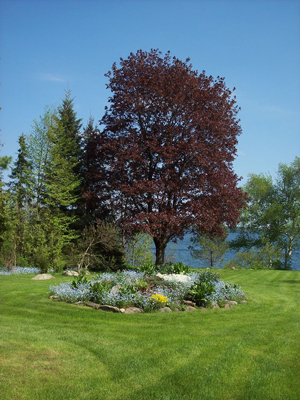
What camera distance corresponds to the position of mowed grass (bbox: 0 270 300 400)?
13.2 feet

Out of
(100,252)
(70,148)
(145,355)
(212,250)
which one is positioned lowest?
(145,355)

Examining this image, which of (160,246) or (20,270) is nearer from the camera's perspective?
(160,246)

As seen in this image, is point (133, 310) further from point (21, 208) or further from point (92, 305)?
point (21, 208)

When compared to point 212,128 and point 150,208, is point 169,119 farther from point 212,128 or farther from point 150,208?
point 150,208

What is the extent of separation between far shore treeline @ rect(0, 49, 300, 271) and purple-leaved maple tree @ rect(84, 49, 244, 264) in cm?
5

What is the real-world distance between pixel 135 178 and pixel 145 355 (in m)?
10.4

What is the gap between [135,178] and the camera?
14.9 metres

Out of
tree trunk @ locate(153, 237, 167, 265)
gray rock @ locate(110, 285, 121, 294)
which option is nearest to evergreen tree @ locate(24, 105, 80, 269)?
tree trunk @ locate(153, 237, 167, 265)

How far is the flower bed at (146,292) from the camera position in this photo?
818cm

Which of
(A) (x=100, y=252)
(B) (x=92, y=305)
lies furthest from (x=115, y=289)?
(A) (x=100, y=252)

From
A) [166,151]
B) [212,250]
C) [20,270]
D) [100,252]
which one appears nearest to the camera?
[166,151]

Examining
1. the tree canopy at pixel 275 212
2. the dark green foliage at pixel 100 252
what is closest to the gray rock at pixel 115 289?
the dark green foliage at pixel 100 252

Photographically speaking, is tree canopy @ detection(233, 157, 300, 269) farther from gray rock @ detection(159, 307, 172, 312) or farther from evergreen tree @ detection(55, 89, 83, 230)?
gray rock @ detection(159, 307, 172, 312)

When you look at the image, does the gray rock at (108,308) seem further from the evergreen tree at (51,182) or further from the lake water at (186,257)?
the lake water at (186,257)
